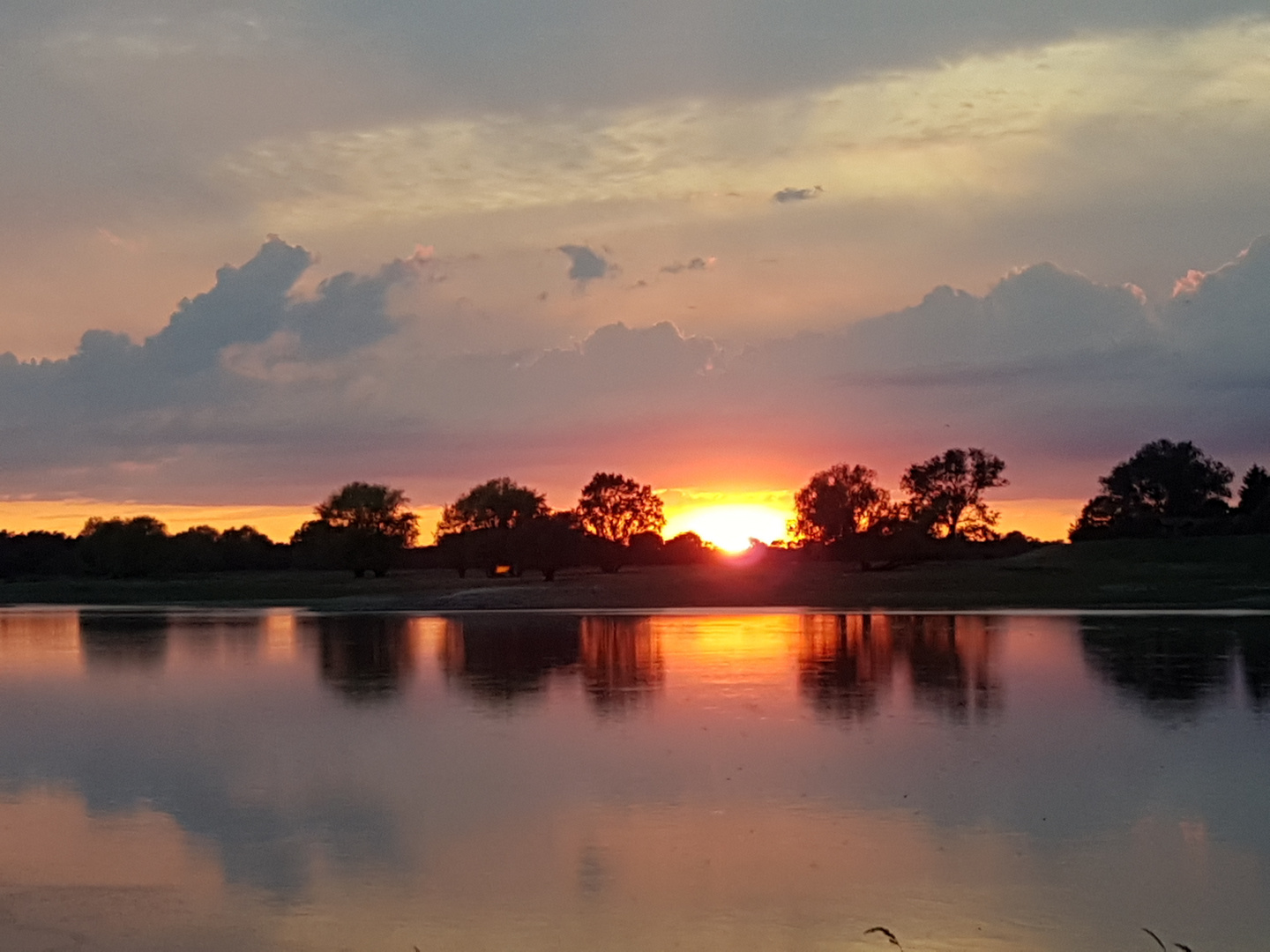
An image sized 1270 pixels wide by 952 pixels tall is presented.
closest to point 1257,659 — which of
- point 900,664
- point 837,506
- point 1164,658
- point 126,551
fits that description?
point 1164,658

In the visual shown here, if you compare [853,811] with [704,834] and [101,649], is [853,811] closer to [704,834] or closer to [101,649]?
[704,834]

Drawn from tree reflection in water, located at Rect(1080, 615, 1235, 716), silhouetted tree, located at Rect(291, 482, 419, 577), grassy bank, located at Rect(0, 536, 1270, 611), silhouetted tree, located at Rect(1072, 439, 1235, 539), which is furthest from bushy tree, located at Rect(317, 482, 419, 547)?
tree reflection in water, located at Rect(1080, 615, 1235, 716)

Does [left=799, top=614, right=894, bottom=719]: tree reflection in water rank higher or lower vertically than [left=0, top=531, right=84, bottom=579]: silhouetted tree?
lower

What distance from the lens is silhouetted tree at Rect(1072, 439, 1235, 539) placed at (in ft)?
383

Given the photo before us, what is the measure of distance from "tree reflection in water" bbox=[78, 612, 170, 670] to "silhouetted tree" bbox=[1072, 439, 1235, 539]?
3167 inches

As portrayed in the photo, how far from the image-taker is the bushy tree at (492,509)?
449 feet

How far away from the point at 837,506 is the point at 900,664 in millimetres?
87196

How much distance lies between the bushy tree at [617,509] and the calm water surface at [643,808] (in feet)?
325

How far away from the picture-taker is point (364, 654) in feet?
Answer: 121

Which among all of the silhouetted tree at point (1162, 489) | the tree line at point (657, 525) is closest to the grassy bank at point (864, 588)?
the tree line at point (657, 525)

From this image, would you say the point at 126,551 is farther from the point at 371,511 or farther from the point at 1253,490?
the point at 1253,490

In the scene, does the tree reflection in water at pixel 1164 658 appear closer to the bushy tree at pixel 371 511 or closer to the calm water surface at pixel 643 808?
the calm water surface at pixel 643 808

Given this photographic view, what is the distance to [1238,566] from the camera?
230 feet

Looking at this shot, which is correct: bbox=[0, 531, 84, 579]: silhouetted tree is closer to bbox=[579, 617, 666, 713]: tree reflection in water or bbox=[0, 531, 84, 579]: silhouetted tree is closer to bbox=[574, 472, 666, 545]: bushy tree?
bbox=[574, 472, 666, 545]: bushy tree
